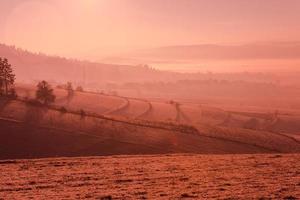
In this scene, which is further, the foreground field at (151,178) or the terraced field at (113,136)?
the terraced field at (113,136)

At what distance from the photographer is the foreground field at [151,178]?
25562mm

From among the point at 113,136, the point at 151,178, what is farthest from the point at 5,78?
the point at 151,178

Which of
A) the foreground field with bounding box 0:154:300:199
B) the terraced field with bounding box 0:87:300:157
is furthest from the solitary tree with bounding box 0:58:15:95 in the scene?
the foreground field with bounding box 0:154:300:199

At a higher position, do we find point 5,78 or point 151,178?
point 5,78

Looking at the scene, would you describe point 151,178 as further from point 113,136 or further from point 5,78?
point 5,78

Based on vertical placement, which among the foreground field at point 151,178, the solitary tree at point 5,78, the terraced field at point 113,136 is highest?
the solitary tree at point 5,78

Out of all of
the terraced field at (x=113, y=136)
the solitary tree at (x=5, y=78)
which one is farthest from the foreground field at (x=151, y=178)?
the solitary tree at (x=5, y=78)

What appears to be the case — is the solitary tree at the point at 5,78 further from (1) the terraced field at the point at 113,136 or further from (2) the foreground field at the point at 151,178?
(2) the foreground field at the point at 151,178

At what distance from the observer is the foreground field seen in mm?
25562

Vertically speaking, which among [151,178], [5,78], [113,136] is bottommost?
[151,178]

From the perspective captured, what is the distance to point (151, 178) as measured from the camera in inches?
1221

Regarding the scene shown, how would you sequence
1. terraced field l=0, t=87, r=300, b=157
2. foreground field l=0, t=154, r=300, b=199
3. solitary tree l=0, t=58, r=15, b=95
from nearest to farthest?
foreground field l=0, t=154, r=300, b=199
terraced field l=0, t=87, r=300, b=157
solitary tree l=0, t=58, r=15, b=95

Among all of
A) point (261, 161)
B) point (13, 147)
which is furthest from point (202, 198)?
point (13, 147)

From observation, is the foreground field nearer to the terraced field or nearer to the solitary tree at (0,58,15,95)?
the terraced field
